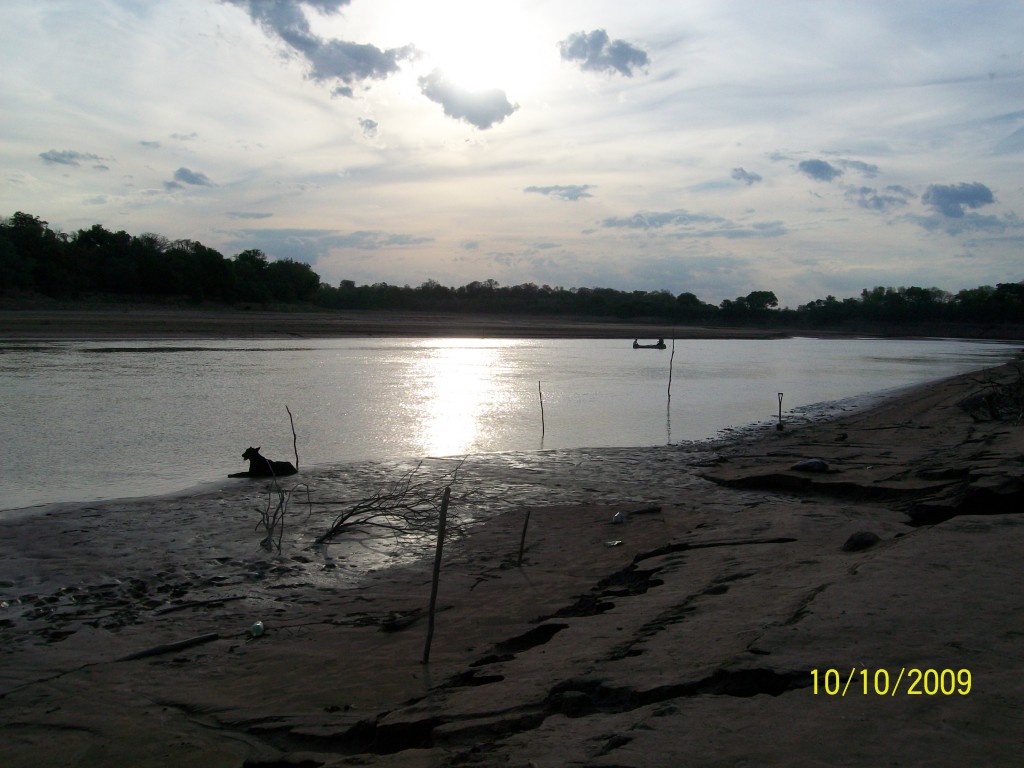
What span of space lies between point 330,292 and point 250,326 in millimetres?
36692

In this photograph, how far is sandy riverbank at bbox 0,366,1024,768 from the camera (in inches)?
116

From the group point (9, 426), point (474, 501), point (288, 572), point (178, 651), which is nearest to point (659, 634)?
point (178, 651)

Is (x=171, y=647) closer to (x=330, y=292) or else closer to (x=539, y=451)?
(x=539, y=451)

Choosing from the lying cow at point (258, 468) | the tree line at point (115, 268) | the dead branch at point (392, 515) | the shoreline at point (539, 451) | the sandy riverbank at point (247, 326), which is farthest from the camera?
the tree line at point (115, 268)

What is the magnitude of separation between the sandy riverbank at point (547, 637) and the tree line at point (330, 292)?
43.8 meters

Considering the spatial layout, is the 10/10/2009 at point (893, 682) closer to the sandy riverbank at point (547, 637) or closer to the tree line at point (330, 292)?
the sandy riverbank at point (547, 637)

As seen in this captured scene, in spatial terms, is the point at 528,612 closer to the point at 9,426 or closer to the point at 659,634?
the point at 659,634

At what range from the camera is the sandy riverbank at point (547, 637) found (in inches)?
116

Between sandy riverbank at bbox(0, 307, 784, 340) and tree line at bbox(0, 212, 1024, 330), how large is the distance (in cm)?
342

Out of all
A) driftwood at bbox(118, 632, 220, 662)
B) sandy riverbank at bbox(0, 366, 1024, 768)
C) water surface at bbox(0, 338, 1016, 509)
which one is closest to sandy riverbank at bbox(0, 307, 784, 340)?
water surface at bbox(0, 338, 1016, 509)

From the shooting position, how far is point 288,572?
20.6ft

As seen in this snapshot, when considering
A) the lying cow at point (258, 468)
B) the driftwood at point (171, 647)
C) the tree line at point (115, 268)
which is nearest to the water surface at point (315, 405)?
the lying cow at point (258, 468)

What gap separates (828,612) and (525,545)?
11.4 feet

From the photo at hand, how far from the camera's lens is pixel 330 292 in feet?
259
